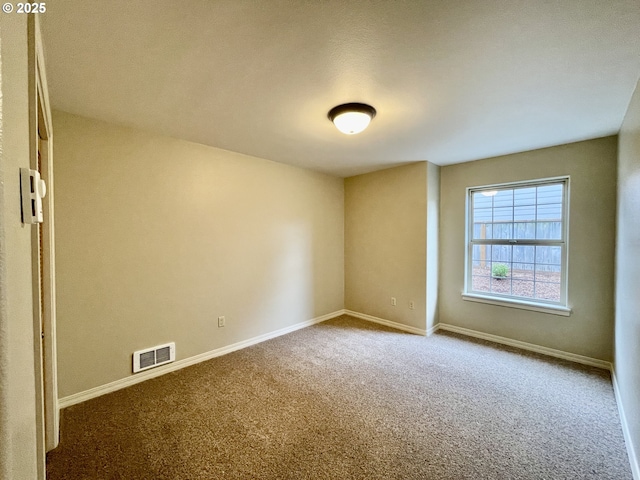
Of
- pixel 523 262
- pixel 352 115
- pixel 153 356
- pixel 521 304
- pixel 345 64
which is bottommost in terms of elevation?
pixel 153 356

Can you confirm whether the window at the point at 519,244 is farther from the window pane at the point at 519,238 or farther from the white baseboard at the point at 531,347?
the white baseboard at the point at 531,347

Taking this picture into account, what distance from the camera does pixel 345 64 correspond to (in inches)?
68.1

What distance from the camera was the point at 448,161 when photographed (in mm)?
3877

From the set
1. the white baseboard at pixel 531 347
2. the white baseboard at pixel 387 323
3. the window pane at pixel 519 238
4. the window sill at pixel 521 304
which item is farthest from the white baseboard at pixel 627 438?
the white baseboard at pixel 387 323

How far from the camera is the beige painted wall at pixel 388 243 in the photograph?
12.9ft

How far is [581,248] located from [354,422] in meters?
3.01

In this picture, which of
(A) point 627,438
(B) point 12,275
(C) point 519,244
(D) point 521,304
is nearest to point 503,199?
(C) point 519,244

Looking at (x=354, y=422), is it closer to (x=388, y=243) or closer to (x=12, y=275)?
(x=12, y=275)

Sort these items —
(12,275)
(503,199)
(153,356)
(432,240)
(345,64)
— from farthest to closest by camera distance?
(432,240)
(503,199)
(153,356)
(345,64)
(12,275)

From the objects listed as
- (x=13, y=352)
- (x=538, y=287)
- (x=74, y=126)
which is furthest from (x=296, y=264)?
(x=13, y=352)

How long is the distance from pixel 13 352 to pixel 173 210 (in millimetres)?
2653

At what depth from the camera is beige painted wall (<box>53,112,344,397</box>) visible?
2.38 metres

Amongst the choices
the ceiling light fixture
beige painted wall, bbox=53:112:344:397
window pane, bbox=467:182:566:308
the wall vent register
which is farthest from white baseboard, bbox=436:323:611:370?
the wall vent register

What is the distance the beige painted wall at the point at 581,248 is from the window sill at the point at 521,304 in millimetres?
56
